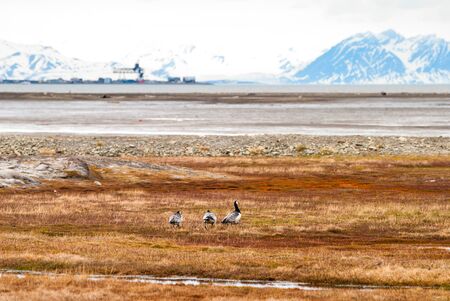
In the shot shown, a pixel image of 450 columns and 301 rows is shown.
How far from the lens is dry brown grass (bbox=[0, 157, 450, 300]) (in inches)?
1161

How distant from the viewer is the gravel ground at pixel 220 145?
91500 mm

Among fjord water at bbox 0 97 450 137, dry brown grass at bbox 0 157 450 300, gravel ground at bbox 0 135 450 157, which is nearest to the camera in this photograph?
dry brown grass at bbox 0 157 450 300

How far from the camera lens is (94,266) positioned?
29.7 m

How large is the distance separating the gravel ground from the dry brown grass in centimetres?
2277

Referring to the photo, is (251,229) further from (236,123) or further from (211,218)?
(236,123)

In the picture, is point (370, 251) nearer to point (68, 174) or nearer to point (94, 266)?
point (94, 266)

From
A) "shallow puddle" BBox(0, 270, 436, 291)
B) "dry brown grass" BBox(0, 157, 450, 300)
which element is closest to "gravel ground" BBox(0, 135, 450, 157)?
"dry brown grass" BBox(0, 157, 450, 300)

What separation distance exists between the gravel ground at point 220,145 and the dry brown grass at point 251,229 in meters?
22.8

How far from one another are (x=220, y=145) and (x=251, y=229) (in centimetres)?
6087

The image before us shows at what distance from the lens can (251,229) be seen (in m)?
39.4

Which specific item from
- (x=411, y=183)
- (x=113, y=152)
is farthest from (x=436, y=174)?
(x=113, y=152)

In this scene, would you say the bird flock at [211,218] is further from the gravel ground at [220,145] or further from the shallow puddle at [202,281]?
the gravel ground at [220,145]

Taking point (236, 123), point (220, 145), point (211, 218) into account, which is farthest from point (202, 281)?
point (236, 123)

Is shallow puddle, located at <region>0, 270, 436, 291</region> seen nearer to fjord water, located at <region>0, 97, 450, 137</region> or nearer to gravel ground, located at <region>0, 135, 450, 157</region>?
gravel ground, located at <region>0, 135, 450, 157</region>
